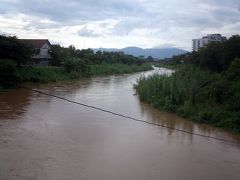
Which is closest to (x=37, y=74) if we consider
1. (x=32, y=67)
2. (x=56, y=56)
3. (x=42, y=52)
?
(x=32, y=67)

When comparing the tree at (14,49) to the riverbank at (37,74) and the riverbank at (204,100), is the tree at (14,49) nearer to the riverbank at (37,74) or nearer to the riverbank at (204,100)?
the riverbank at (37,74)

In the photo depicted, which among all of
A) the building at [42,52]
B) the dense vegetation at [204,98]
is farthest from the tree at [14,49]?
the dense vegetation at [204,98]

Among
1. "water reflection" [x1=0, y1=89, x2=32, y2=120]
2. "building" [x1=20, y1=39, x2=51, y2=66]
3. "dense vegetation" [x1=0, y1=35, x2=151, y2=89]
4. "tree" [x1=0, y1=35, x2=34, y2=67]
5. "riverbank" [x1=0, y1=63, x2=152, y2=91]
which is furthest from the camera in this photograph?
"building" [x1=20, y1=39, x2=51, y2=66]

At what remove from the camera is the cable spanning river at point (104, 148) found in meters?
7.25

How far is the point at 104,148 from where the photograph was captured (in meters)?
8.91

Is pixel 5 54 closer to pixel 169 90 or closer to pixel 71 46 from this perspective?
pixel 169 90

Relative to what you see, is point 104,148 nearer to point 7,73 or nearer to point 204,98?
point 204,98

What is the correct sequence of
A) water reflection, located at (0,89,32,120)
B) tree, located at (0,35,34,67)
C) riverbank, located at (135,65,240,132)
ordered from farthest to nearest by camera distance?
tree, located at (0,35,34,67) → water reflection, located at (0,89,32,120) → riverbank, located at (135,65,240,132)

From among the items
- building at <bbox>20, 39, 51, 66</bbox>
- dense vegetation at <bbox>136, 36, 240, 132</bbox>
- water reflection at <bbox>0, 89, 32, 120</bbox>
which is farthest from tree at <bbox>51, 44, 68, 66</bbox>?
dense vegetation at <bbox>136, 36, 240, 132</bbox>

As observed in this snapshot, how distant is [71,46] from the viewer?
39656 mm

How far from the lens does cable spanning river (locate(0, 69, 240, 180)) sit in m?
7.25

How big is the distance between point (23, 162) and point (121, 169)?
2.08 meters

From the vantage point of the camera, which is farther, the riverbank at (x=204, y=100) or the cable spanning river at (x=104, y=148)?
the riverbank at (x=204, y=100)

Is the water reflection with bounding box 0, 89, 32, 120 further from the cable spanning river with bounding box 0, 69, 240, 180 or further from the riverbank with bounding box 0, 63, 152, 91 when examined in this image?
the riverbank with bounding box 0, 63, 152, 91
